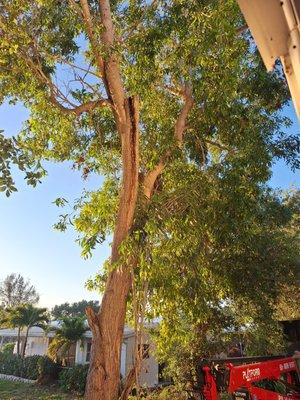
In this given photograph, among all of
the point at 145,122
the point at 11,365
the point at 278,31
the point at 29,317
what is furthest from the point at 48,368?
the point at 278,31

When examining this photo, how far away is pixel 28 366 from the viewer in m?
26.0

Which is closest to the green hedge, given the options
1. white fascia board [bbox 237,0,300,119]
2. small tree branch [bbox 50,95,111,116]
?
small tree branch [bbox 50,95,111,116]

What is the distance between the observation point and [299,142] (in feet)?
38.9

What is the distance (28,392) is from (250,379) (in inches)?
617

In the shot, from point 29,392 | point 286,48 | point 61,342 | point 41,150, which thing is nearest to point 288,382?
point 41,150

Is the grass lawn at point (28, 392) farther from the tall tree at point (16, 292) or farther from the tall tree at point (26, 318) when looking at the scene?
the tall tree at point (16, 292)

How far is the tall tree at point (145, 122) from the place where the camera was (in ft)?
25.5

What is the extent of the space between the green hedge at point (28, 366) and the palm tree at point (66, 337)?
0.56 meters

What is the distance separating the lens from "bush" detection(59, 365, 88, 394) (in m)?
20.5

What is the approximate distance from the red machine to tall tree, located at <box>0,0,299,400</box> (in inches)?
73.7

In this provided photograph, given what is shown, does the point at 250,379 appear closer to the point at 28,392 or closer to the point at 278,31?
the point at 278,31

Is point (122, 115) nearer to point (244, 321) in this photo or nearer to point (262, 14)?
point (262, 14)

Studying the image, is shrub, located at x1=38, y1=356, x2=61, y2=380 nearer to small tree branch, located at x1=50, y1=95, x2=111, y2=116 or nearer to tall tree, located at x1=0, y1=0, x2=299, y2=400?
tall tree, located at x1=0, y1=0, x2=299, y2=400

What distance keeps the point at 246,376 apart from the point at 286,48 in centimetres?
756
